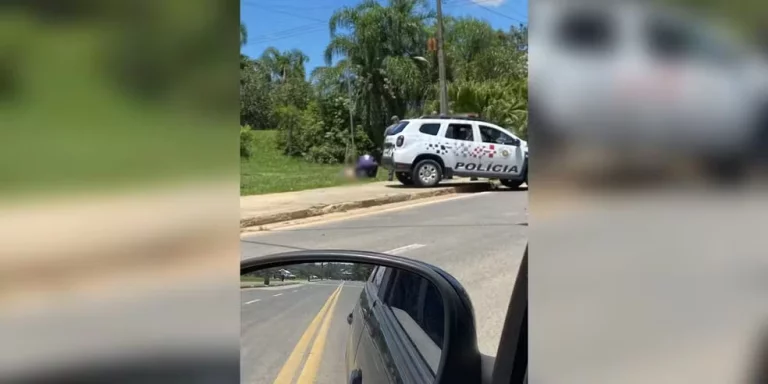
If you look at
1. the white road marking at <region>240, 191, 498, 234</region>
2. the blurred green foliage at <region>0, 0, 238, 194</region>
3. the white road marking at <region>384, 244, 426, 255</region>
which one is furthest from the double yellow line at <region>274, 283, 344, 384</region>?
the white road marking at <region>240, 191, 498, 234</region>

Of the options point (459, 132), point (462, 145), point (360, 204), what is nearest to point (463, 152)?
point (462, 145)

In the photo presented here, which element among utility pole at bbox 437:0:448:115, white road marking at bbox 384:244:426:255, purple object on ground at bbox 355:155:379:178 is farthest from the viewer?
utility pole at bbox 437:0:448:115

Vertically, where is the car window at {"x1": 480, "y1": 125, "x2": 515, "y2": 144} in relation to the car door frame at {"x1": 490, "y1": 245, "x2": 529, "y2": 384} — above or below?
above

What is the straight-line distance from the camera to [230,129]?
3.21 feet

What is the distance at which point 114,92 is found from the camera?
A: 95cm

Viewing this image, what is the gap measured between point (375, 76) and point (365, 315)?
7289 millimetres

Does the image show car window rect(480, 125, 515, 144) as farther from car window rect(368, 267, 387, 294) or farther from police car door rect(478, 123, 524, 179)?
car window rect(368, 267, 387, 294)

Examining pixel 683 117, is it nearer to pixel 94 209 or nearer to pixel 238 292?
pixel 238 292

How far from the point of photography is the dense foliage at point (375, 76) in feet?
24.2

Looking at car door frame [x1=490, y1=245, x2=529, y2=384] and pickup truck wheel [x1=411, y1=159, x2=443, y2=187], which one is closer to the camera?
car door frame [x1=490, y1=245, x2=529, y2=384]

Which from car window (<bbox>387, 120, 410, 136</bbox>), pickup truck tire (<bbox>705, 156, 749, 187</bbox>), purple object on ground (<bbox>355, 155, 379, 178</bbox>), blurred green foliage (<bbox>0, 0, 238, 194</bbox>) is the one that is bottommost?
purple object on ground (<bbox>355, 155, 379, 178</bbox>)

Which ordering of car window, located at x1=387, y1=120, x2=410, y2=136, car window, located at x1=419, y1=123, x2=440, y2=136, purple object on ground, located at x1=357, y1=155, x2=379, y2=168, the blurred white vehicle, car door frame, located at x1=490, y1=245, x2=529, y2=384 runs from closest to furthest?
the blurred white vehicle
car door frame, located at x1=490, y1=245, x2=529, y2=384
purple object on ground, located at x1=357, y1=155, x2=379, y2=168
car window, located at x1=387, y1=120, x2=410, y2=136
car window, located at x1=419, y1=123, x2=440, y2=136

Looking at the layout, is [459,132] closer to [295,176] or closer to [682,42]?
[295,176]

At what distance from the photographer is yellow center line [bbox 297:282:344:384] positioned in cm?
133
